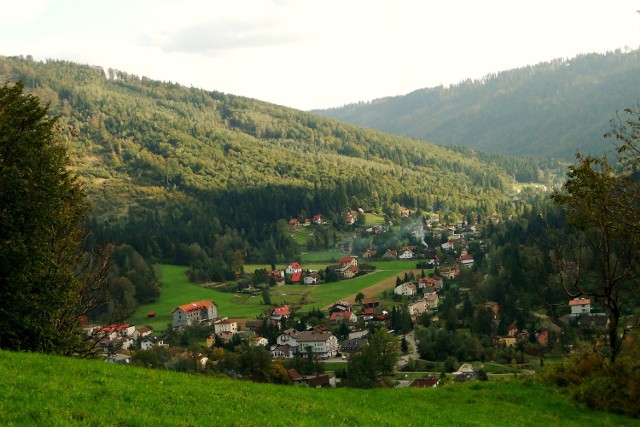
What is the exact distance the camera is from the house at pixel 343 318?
230 ft

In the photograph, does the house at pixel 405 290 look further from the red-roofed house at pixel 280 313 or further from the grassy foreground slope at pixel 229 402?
the grassy foreground slope at pixel 229 402

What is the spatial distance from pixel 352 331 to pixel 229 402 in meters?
54.0

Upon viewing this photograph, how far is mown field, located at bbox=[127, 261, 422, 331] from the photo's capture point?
8006 centimetres

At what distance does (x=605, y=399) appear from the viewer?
50.7 feet

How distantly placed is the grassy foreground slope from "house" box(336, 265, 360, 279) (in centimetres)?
8315

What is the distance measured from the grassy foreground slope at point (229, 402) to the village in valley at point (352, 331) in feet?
51.9

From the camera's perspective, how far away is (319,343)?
194ft

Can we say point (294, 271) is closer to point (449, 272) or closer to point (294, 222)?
point (449, 272)

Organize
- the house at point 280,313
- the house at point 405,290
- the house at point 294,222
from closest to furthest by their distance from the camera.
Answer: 1. the house at point 280,313
2. the house at point 405,290
3. the house at point 294,222

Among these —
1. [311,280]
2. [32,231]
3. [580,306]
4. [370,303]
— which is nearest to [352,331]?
[370,303]

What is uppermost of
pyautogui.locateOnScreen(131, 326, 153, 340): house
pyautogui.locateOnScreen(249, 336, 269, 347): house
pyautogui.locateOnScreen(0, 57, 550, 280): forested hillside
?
pyautogui.locateOnScreen(0, 57, 550, 280): forested hillside

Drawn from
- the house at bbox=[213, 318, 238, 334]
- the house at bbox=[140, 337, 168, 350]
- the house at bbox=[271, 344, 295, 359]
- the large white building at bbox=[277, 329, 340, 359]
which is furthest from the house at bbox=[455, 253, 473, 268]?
the house at bbox=[140, 337, 168, 350]

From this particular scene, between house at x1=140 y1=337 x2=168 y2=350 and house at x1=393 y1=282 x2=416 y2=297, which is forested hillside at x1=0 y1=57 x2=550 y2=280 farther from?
house at x1=140 y1=337 x2=168 y2=350

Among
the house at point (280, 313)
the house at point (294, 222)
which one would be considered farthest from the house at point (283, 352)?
the house at point (294, 222)
